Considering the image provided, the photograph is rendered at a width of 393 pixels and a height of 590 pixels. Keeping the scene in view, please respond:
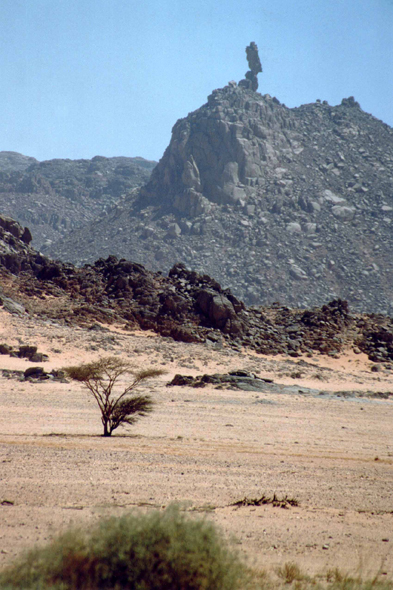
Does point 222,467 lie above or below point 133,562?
below

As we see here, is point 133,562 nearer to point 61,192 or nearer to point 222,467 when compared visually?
point 222,467

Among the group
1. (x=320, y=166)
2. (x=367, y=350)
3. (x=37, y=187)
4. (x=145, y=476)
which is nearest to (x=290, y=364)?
(x=367, y=350)

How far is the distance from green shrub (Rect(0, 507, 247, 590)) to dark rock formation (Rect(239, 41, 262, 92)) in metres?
127

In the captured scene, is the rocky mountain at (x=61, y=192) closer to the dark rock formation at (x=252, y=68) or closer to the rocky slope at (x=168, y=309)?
the dark rock formation at (x=252, y=68)

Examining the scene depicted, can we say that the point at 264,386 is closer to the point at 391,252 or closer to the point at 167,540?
the point at 167,540

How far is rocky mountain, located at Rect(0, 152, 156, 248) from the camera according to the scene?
123438 millimetres

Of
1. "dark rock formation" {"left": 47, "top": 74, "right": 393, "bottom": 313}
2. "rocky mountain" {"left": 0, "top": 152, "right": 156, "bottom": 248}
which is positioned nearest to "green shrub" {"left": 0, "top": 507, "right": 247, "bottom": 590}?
"dark rock formation" {"left": 47, "top": 74, "right": 393, "bottom": 313}

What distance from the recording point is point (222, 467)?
8844 millimetres

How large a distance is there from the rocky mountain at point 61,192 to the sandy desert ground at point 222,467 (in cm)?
9258

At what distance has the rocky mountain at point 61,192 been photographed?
123 m

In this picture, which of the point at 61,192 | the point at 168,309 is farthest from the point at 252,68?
the point at 168,309

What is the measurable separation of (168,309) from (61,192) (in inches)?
4590

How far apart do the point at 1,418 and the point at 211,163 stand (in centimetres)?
9087

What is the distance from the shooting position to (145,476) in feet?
25.9
